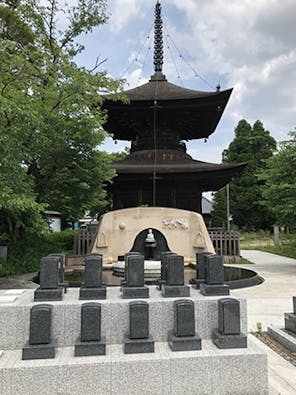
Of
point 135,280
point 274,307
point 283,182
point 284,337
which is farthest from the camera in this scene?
point 283,182

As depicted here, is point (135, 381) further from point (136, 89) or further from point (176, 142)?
point (136, 89)

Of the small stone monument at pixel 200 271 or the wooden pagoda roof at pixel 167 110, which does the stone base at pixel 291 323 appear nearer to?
the small stone monument at pixel 200 271

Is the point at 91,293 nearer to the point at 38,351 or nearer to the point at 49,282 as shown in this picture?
the point at 49,282

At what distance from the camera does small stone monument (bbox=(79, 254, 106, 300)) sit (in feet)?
11.8

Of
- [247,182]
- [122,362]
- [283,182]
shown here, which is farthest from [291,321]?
[247,182]

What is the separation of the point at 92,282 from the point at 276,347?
2.68m

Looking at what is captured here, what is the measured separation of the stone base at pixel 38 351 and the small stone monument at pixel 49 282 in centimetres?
51

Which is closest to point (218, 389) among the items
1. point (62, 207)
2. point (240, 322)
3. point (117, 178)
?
point (240, 322)

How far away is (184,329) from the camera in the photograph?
3328 millimetres

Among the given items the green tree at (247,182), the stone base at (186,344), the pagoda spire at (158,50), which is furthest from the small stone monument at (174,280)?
the green tree at (247,182)

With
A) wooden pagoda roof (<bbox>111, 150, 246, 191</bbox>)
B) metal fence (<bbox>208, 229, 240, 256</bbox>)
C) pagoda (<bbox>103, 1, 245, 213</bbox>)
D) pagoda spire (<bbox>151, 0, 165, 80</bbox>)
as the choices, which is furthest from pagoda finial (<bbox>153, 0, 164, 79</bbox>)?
metal fence (<bbox>208, 229, 240, 256</bbox>)

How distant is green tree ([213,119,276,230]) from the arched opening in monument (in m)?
23.8

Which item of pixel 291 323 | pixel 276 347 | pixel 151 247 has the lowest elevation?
pixel 276 347

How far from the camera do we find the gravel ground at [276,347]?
4.00m
